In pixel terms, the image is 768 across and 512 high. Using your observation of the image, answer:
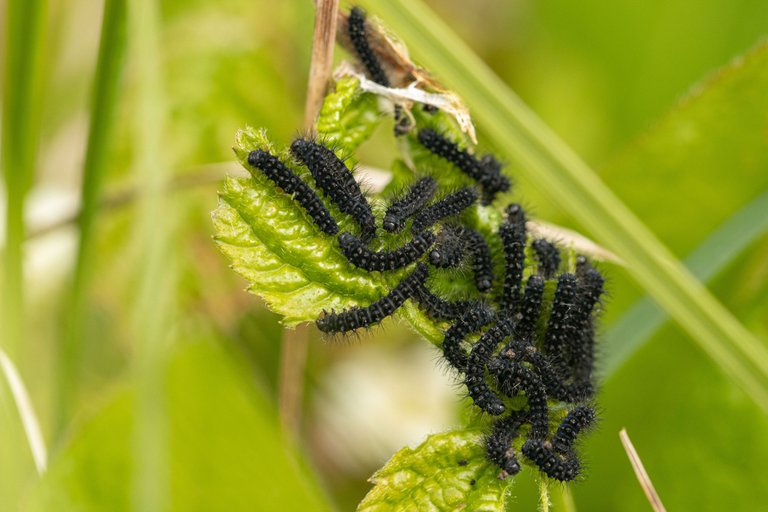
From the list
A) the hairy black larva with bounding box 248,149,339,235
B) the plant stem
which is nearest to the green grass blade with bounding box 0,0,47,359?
the plant stem

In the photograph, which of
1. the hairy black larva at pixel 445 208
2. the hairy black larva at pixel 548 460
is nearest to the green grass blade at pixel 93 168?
the hairy black larva at pixel 445 208

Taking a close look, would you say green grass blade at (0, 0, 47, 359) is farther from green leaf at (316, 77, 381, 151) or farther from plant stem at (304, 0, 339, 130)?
green leaf at (316, 77, 381, 151)

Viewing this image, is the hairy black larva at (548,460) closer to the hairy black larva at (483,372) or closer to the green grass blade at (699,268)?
the hairy black larva at (483,372)

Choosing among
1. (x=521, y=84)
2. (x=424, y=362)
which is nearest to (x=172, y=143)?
(x=424, y=362)

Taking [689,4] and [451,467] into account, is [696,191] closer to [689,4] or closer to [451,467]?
[451,467]

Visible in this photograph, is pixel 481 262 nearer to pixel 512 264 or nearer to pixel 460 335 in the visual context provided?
pixel 512 264

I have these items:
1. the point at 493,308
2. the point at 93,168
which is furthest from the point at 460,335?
the point at 93,168
